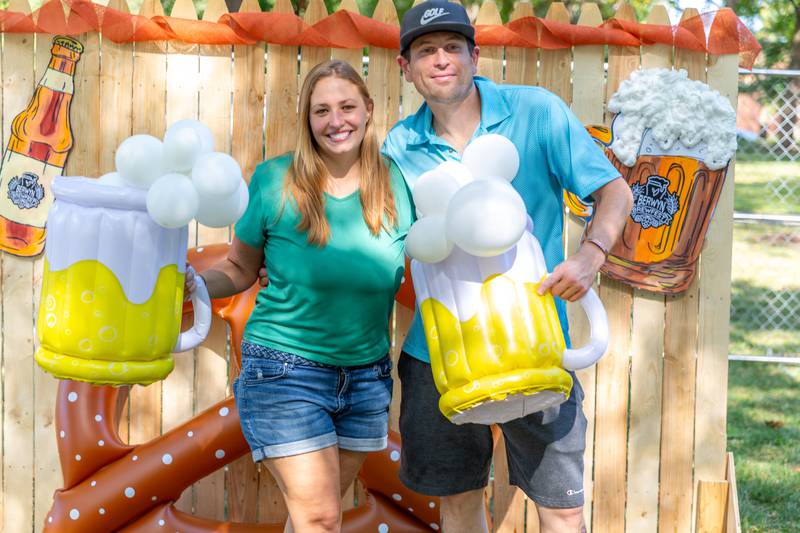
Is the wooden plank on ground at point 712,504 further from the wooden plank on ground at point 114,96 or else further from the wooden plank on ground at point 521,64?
the wooden plank on ground at point 114,96

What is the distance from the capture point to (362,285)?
8.87ft

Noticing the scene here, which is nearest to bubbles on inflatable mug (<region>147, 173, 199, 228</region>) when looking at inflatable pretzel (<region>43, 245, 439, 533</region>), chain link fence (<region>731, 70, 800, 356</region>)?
inflatable pretzel (<region>43, 245, 439, 533</region>)

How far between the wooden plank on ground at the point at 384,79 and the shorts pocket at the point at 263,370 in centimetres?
140

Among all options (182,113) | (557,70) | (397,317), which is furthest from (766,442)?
(182,113)

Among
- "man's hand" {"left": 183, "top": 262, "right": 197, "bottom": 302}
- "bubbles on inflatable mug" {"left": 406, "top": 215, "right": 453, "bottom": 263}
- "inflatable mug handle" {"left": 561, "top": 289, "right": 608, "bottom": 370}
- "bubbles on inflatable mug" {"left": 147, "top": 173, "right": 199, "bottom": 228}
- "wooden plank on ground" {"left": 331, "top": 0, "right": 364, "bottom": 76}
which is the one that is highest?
"wooden plank on ground" {"left": 331, "top": 0, "right": 364, "bottom": 76}

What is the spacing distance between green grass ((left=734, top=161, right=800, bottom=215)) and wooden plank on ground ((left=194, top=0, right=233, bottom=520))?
28.1ft

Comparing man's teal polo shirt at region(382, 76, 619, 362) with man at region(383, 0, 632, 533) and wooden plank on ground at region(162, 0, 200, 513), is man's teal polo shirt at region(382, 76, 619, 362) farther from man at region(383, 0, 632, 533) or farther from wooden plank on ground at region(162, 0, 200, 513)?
wooden plank on ground at region(162, 0, 200, 513)

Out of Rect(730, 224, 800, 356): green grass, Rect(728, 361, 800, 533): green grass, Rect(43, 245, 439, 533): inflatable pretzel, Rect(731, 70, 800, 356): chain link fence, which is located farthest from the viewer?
Rect(730, 224, 800, 356): green grass

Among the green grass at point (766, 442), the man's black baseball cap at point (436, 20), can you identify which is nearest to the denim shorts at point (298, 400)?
the man's black baseball cap at point (436, 20)

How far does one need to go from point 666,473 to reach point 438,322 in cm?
194

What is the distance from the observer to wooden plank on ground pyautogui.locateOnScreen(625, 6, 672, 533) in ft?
12.8

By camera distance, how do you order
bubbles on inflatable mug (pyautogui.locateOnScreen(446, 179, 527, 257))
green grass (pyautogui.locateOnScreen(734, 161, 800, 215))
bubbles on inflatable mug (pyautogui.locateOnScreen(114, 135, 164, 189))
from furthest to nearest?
green grass (pyautogui.locateOnScreen(734, 161, 800, 215)) < bubbles on inflatable mug (pyautogui.locateOnScreen(114, 135, 164, 189)) < bubbles on inflatable mug (pyautogui.locateOnScreen(446, 179, 527, 257))

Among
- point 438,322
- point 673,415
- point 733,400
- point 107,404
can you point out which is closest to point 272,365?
point 438,322

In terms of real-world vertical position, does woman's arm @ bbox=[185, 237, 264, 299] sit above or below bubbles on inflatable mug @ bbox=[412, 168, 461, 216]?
below
